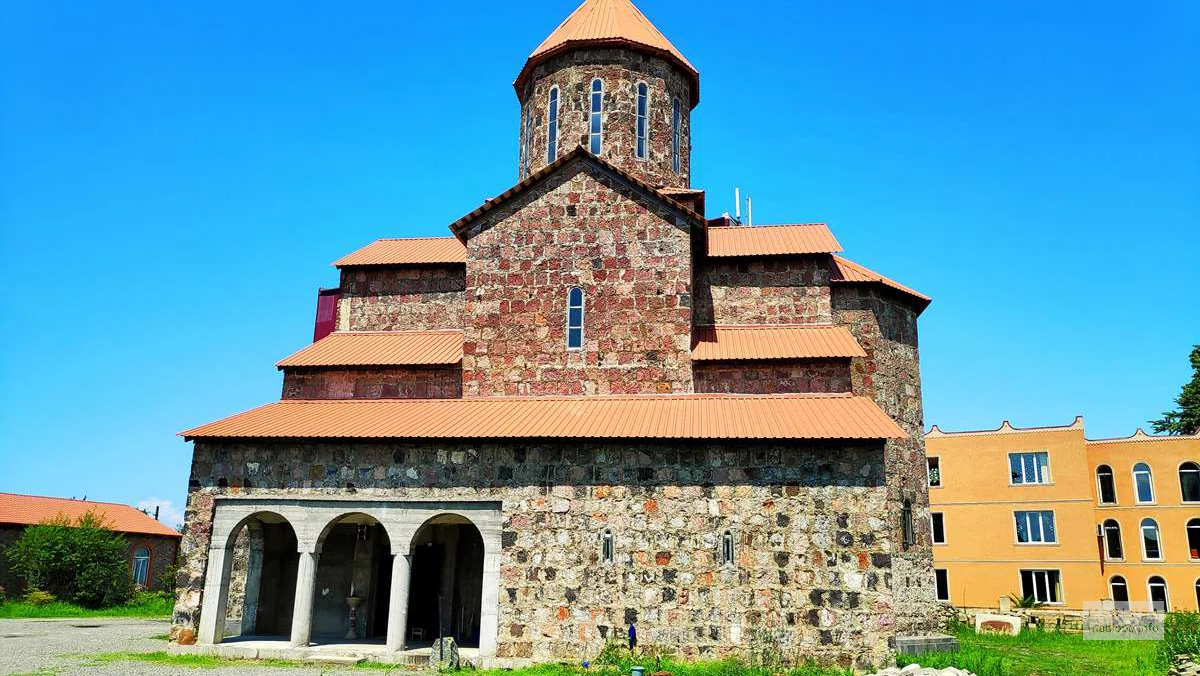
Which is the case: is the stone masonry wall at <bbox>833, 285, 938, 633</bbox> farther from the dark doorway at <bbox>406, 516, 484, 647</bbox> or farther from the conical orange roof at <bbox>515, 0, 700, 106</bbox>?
the dark doorway at <bbox>406, 516, 484, 647</bbox>

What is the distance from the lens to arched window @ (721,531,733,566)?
1577cm

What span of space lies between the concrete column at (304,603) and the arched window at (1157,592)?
32061 millimetres

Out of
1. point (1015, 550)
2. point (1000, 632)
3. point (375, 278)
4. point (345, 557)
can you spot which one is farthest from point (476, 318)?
point (1015, 550)

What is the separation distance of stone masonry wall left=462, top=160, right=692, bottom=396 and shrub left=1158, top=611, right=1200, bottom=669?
1045 centimetres

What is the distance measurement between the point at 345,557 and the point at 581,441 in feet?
25.0

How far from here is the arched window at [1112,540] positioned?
33.1m

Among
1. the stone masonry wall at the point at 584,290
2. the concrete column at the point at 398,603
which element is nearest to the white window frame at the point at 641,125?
the stone masonry wall at the point at 584,290

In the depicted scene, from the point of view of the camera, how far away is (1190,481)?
32.5 metres

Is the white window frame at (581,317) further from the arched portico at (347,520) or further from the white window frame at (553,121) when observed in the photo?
the white window frame at (553,121)

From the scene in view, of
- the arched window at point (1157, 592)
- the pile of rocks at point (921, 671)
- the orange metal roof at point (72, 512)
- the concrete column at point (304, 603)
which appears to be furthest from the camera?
the orange metal roof at point (72, 512)

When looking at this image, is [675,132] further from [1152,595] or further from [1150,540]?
[1152,595]

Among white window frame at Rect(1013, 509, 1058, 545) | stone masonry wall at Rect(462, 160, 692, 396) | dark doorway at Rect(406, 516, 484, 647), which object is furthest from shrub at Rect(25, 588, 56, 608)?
white window frame at Rect(1013, 509, 1058, 545)

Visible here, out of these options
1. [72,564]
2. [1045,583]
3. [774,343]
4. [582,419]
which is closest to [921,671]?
[582,419]

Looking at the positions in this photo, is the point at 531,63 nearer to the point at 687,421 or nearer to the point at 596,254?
the point at 596,254
